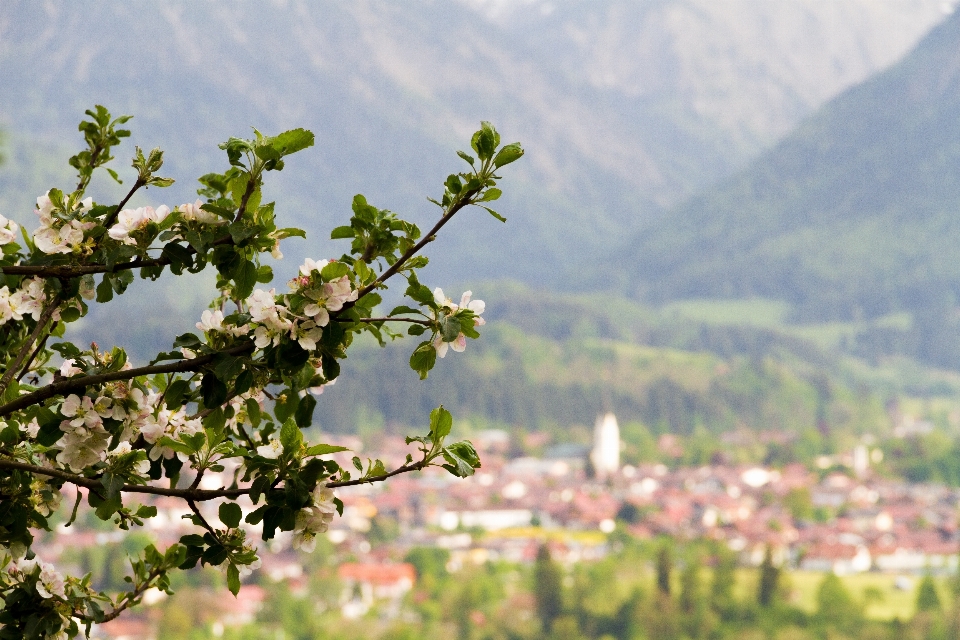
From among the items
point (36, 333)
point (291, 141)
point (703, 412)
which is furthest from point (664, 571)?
point (703, 412)

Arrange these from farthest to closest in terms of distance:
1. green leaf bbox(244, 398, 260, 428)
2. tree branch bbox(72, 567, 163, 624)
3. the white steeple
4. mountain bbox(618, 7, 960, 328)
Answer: mountain bbox(618, 7, 960, 328) < the white steeple < tree branch bbox(72, 567, 163, 624) < green leaf bbox(244, 398, 260, 428)

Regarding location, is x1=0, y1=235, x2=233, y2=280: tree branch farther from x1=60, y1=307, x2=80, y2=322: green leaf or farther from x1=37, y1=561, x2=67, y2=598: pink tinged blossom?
x1=37, y1=561, x2=67, y2=598: pink tinged blossom

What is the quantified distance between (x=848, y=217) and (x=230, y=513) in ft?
600

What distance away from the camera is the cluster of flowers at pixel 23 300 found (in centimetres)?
285

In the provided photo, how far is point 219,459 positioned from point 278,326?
1.37 ft

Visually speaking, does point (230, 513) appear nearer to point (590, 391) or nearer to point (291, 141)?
point (291, 141)

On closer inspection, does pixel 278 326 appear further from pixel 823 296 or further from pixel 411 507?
pixel 823 296

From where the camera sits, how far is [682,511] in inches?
2640

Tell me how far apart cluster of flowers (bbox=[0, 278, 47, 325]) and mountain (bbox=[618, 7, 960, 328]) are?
151 metres

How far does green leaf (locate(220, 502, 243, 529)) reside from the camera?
263 centimetres

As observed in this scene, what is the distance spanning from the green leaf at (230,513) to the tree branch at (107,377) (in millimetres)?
257

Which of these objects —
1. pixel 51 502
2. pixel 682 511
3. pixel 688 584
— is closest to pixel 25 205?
pixel 682 511

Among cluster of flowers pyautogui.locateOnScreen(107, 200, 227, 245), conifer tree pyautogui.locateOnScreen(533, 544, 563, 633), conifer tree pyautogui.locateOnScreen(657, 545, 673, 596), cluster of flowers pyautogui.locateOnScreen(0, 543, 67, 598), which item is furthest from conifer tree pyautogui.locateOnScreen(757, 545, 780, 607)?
cluster of flowers pyautogui.locateOnScreen(107, 200, 227, 245)

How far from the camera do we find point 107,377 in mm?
2582
